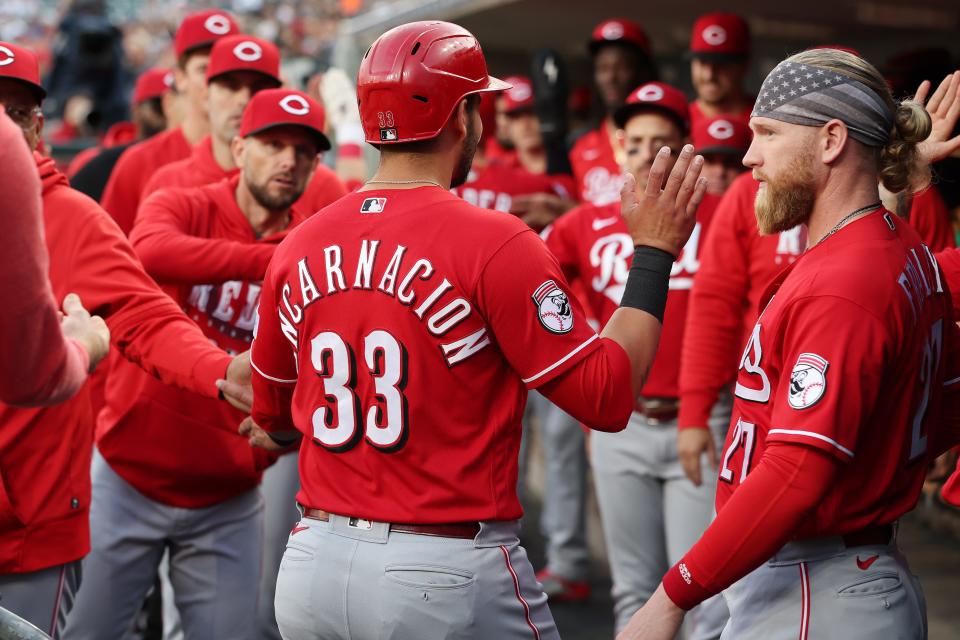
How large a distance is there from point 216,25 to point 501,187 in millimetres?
1837

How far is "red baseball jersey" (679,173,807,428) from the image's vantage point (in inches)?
174

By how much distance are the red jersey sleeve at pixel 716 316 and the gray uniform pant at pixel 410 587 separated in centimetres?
194

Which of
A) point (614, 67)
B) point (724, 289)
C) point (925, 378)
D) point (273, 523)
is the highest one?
point (614, 67)

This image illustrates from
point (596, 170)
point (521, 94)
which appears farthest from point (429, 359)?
point (521, 94)

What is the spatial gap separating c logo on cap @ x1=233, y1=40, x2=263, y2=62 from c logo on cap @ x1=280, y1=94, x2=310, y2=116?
71 centimetres

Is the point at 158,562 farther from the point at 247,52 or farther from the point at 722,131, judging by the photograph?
the point at 722,131

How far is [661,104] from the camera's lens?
489 centimetres

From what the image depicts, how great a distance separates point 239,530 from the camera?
4.07 metres

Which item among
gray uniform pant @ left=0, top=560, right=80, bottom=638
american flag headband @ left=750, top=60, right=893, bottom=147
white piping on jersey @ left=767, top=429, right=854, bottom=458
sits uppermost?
american flag headband @ left=750, top=60, right=893, bottom=147

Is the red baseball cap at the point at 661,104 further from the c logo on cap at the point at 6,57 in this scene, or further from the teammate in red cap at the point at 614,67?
the c logo on cap at the point at 6,57

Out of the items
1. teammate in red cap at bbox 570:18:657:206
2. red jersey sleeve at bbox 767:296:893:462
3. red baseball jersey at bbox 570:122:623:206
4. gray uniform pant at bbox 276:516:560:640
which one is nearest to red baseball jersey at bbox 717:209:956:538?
red jersey sleeve at bbox 767:296:893:462

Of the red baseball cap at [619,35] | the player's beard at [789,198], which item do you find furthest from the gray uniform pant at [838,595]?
the red baseball cap at [619,35]

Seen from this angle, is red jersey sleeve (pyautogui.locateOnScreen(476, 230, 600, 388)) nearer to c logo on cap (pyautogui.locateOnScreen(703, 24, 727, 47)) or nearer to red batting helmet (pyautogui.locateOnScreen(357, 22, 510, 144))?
red batting helmet (pyautogui.locateOnScreen(357, 22, 510, 144))

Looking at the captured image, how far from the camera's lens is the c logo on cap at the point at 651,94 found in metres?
4.91
